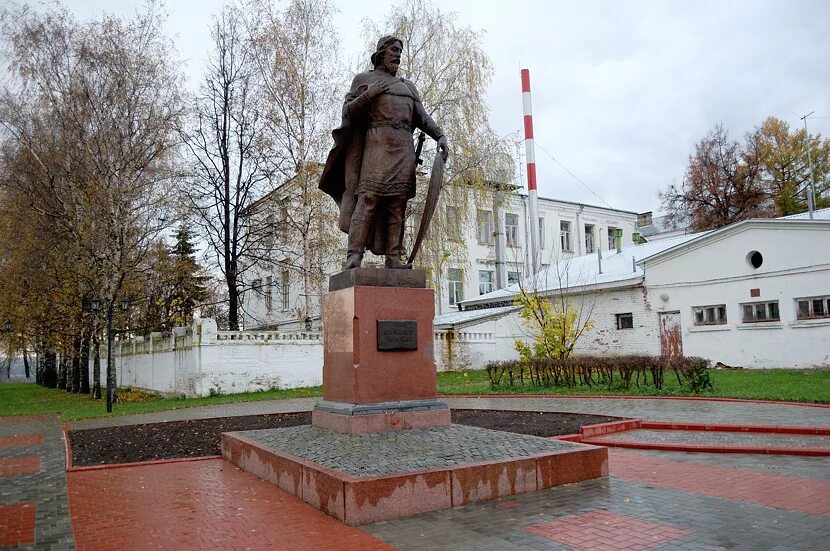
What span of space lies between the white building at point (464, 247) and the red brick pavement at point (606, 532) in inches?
681

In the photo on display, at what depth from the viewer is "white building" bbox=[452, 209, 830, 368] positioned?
18.4 metres

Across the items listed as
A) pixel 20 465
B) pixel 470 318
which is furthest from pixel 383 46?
pixel 470 318

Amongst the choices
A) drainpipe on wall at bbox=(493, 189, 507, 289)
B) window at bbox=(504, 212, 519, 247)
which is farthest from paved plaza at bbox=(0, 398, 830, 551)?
window at bbox=(504, 212, 519, 247)

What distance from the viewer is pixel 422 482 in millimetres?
5066

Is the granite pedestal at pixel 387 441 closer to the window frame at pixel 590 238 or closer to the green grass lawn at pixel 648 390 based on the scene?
the green grass lawn at pixel 648 390

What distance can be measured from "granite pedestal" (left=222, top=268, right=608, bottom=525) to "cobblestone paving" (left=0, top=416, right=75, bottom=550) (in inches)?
73.7

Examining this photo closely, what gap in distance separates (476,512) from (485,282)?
106 ft

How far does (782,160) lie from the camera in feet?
111

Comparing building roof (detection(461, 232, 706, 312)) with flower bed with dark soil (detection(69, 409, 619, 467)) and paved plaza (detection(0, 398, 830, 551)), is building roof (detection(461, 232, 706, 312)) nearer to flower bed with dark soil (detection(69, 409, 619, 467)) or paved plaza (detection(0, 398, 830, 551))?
flower bed with dark soil (detection(69, 409, 619, 467))

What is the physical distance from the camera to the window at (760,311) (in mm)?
19281

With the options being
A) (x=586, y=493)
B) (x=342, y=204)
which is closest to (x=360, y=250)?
(x=342, y=204)

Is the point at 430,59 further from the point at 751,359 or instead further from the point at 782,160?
the point at 782,160

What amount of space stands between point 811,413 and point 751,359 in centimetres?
1046

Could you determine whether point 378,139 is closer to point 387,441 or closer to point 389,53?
point 389,53
